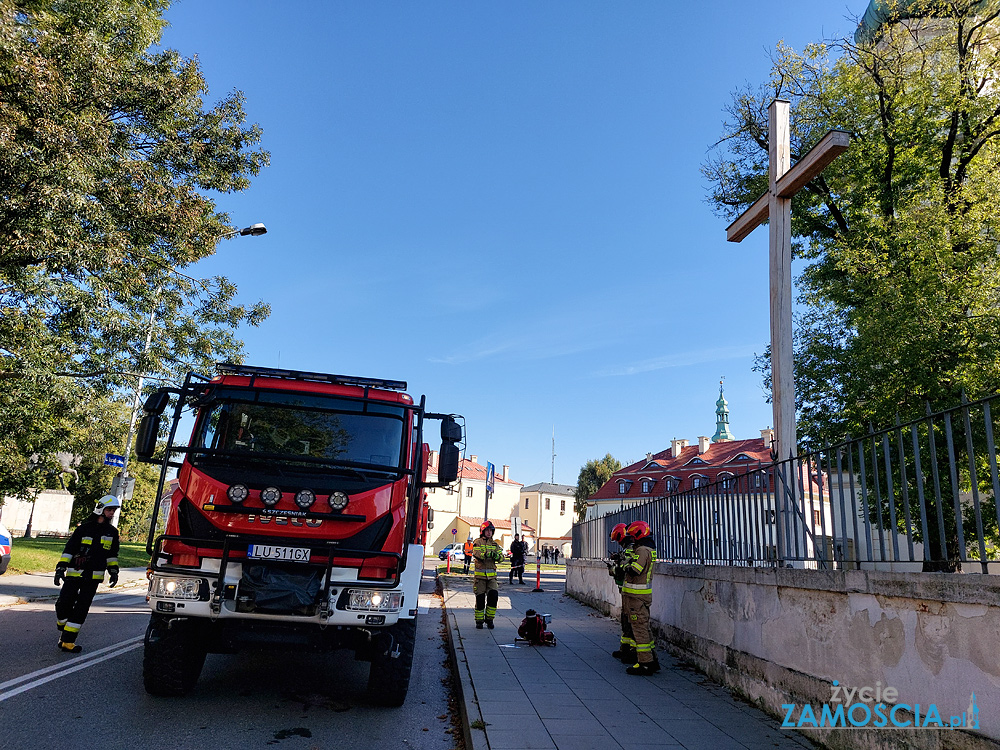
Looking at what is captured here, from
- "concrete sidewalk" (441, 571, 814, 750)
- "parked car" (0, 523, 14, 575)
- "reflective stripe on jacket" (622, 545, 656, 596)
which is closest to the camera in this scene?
"concrete sidewalk" (441, 571, 814, 750)

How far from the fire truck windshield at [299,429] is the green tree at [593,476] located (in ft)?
214

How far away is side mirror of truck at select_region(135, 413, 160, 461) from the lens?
242 inches

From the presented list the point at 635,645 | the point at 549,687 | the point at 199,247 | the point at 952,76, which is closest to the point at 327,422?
the point at 549,687

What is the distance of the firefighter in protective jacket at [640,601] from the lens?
7355mm

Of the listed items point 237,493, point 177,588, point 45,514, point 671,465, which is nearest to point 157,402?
point 237,493

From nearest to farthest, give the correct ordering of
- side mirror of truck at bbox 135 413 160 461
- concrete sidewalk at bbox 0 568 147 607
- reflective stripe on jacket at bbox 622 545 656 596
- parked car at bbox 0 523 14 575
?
1. side mirror of truck at bbox 135 413 160 461
2. reflective stripe on jacket at bbox 622 545 656 596
3. parked car at bbox 0 523 14 575
4. concrete sidewalk at bbox 0 568 147 607

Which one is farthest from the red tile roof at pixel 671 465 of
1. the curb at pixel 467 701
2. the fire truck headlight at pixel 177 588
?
the fire truck headlight at pixel 177 588

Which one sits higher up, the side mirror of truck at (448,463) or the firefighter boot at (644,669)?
the side mirror of truck at (448,463)

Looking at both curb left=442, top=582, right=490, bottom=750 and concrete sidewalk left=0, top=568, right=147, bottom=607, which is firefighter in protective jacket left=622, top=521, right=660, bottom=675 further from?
concrete sidewalk left=0, top=568, right=147, bottom=607

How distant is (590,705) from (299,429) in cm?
363

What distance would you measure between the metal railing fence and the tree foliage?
19.4ft

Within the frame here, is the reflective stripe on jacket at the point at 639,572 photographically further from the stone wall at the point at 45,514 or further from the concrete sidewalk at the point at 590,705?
the stone wall at the point at 45,514

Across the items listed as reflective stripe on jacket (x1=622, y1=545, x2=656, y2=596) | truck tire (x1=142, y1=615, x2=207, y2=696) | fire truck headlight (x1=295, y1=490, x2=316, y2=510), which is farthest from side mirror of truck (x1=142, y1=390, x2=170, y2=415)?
reflective stripe on jacket (x1=622, y1=545, x2=656, y2=596)

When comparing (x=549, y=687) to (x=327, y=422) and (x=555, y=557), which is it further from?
(x=555, y=557)
